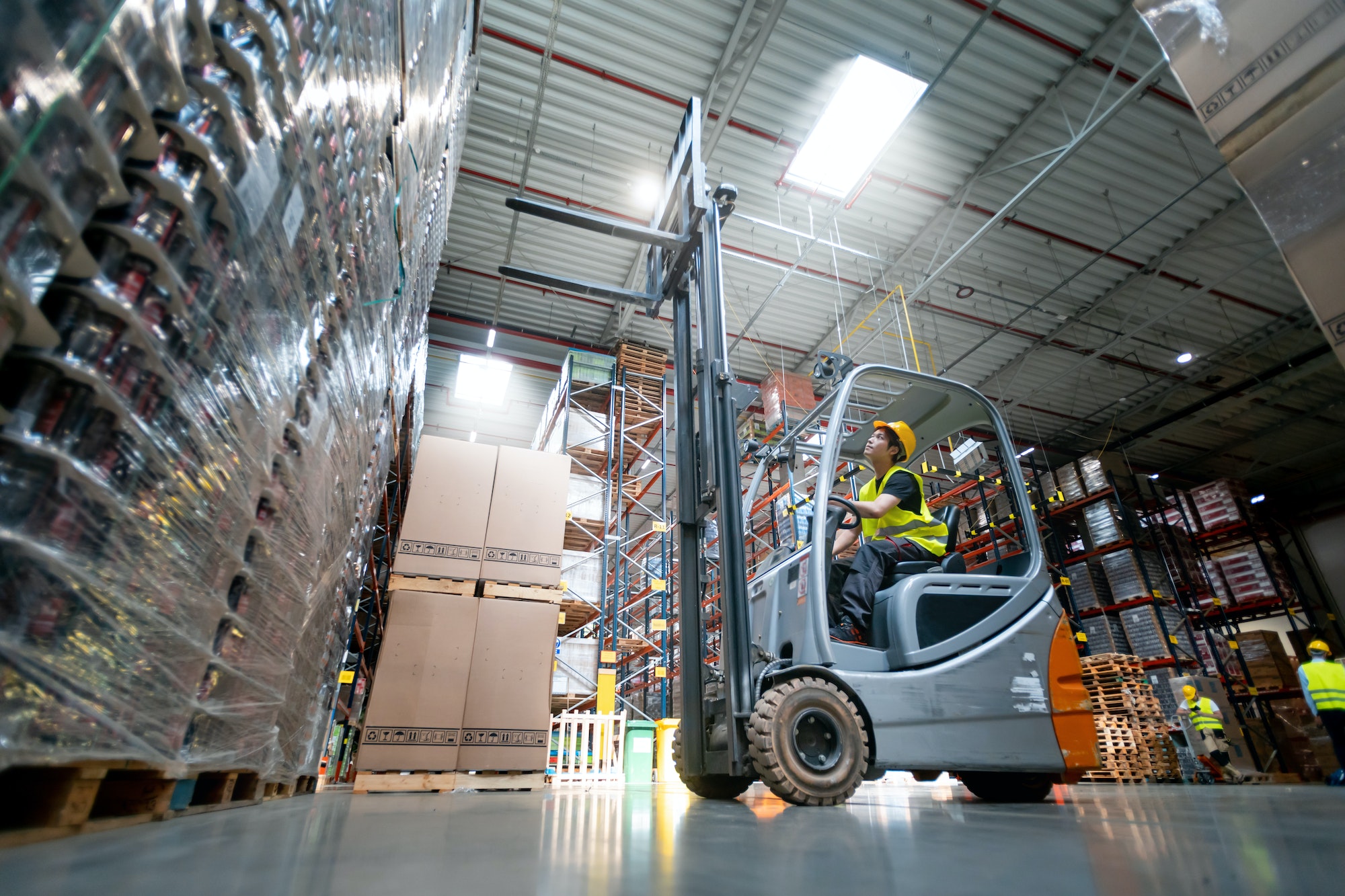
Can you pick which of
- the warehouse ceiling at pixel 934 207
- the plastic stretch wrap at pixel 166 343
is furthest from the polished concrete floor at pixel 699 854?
the warehouse ceiling at pixel 934 207

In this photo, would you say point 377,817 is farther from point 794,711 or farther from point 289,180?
point 289,180

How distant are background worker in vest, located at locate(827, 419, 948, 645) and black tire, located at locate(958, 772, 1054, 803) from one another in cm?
100

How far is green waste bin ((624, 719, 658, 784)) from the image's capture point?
7.21m

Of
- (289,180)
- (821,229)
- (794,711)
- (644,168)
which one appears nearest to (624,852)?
(794,711)

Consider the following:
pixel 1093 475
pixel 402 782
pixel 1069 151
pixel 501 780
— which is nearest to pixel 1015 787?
pixel 501 780

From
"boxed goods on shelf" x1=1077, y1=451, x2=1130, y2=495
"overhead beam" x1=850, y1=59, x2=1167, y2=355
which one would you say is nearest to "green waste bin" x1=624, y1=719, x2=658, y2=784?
"overhead beam" x1=850, y1=59, x2=1167, y2=355

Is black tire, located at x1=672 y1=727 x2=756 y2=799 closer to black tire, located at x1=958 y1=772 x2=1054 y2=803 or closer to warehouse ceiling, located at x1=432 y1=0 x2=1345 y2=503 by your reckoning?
black tire, located at x1=958 y1=772 x2=1054 y2=803

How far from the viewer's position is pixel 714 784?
136 inches

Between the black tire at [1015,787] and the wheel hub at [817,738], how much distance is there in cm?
111

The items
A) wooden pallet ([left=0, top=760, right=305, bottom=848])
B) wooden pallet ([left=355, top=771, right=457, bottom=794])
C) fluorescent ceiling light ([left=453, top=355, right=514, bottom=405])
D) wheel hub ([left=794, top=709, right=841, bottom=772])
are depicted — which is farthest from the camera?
fluorescent ceiling light ([left=453, top=355, right=514, bottom=405])

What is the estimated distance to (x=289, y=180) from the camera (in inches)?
59.2

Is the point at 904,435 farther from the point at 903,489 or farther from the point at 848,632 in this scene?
the point at 848,632

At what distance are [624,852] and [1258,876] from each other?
3.37 ft

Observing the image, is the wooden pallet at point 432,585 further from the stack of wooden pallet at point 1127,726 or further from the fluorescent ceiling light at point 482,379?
the fluorescent ceiling light at point 482,379
